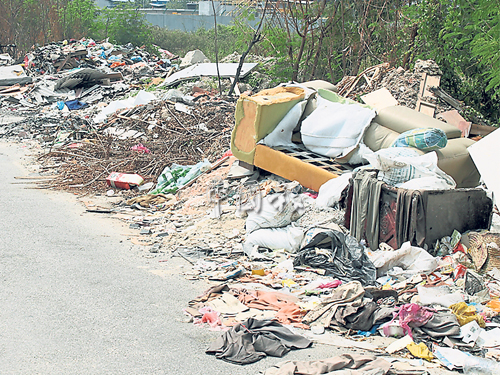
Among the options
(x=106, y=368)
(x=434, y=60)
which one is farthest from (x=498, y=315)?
(x=434, y=60)

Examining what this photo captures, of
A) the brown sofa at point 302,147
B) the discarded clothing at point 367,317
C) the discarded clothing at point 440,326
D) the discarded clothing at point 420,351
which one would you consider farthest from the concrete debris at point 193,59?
the discarded clothing at point 420,351

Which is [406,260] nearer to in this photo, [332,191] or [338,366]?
[332,191]

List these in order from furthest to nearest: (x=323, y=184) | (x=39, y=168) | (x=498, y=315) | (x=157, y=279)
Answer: (x=39, y=168)
(x=323, y=184)
(x=157, y=279)
(x=498, y=315)

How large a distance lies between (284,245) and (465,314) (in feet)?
7.19

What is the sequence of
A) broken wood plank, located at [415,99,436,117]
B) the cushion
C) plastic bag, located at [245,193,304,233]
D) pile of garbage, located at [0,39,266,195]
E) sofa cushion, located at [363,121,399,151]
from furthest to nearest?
pile of garbage, located at [0,39,266,195]
broken wood plank, located at [415,99,436,117]
sofa cushion, located at [363,121,399,151]
plastic bag, located at [245,193,304,233]
the cushion

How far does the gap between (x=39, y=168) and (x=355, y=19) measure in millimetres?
9614

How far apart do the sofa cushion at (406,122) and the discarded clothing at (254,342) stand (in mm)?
3790

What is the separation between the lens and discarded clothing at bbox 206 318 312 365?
3572 millimetres

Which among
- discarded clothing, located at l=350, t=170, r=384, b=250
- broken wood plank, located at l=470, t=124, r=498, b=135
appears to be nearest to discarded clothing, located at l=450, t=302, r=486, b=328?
discarded clothing, located at l=350, t=170, r=384, b=250

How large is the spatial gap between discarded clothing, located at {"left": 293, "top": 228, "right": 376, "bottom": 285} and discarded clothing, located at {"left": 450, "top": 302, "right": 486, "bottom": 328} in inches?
37.2

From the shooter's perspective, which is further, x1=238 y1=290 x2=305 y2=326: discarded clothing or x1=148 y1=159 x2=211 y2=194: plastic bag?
x1=148 y1=159 x2=211 y2=194: plastic bag

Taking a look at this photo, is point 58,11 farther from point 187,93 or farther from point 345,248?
point 345,248

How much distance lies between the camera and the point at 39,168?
31.6 feet

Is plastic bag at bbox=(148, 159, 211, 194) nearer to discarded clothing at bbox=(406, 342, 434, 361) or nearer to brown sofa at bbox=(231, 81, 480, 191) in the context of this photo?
brown sofa at bbox=(231, 81, 480, 191)
